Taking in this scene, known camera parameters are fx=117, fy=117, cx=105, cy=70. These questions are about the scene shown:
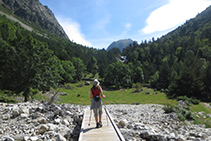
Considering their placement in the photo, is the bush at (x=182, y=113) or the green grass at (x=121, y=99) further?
the green grass at (x=121, y=99)

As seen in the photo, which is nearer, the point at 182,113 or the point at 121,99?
the point at 182,113

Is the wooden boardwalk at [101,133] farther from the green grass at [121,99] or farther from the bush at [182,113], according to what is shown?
the green grass at [121,99]

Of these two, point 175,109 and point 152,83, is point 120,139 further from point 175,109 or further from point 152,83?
point 152,83

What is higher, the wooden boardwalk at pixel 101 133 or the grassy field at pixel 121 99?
the wooden boardwalk at pixel 101 133

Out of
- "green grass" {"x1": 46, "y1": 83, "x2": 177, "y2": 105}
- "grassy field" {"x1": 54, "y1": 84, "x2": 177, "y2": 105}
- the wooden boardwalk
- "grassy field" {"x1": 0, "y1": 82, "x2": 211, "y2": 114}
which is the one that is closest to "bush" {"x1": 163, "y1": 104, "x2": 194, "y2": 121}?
"grassy field" {"x1": 0, "y1": 82, "x2": 211, "y2": 114}

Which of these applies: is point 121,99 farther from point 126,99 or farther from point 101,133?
point 101,133

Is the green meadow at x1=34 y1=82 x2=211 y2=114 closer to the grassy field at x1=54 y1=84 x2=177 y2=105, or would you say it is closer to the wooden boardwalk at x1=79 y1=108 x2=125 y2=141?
the grassy field at x1=54 y1=84 x2=177 y2=105

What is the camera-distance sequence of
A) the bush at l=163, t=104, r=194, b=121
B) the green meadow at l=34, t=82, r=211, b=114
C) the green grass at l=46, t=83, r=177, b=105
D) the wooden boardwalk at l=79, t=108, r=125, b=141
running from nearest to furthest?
the wooden boardwalk at l=79, t=108, r=125, b=141 → the bush at l=163, t=104, r=194, b=121 → the green meadow at l=34, t=82, r=211, b=114 → the green grass at l=46, t=83, r=177, b=105

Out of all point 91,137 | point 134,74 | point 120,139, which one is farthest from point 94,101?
point 134,74

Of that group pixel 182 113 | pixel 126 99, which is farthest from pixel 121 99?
pixel 182 113

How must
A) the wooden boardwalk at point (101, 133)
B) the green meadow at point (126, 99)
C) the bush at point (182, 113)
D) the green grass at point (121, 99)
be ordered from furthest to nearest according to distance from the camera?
the green grass at point (121, 99) → the green meadow at point (126, 99) → the bush at point (182, 113) → the wooden boardwalk at point (101, 133)

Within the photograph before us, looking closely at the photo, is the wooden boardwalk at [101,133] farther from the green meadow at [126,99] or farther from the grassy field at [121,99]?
the grassy field at [121,99]

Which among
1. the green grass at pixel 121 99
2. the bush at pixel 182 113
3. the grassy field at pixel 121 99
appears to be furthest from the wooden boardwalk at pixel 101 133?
the green grass at pixel 121 99

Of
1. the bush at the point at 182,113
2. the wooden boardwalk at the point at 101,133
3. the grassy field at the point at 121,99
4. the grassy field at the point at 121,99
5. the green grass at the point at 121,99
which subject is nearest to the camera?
the wooden boardwalk at the point at 101,133
